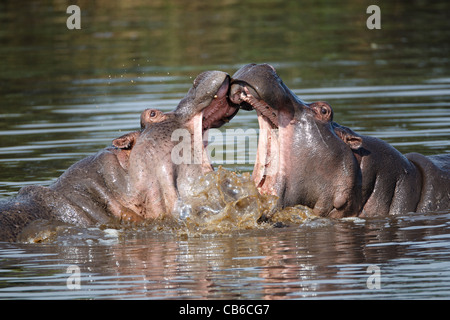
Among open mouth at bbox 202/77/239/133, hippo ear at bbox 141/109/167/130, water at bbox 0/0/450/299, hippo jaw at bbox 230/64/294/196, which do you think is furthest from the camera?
hippo ear at bbox 141/109/167/130

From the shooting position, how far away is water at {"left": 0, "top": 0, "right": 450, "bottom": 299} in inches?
265

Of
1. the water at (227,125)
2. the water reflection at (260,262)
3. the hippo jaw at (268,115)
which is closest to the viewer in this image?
the water reflection at (260,262)

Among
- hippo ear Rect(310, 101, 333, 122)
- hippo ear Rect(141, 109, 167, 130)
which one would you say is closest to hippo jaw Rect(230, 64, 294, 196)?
hippo ear Rect(310, 101, 333, 122)

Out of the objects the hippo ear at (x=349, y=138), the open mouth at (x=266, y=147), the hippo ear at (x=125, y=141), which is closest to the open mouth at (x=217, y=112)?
the open mouth at (x=266, y=147)

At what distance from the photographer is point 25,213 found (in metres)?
8.36

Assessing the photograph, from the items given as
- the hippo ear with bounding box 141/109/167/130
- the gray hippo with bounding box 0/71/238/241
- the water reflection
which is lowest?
the water reflection

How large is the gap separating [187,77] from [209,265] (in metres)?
11.1

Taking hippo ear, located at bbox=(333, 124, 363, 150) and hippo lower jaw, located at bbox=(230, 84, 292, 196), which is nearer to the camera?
hippo lower jaw, located at bbox=(230, 84, 292, 196)

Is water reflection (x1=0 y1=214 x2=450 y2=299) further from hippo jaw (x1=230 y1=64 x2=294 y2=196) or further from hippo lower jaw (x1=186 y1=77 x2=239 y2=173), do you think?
hippo lower jaw (x1=186 y1=77 x2=239 y2=173)

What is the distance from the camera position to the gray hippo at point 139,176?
8.24m

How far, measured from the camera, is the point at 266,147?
27.7ft

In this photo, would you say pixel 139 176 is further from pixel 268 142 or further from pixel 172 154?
pixel 268 142

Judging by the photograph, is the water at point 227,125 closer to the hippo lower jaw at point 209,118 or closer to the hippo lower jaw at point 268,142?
the hippo lower jaw at point 268,142

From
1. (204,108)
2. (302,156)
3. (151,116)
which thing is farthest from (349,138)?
(151,116)
